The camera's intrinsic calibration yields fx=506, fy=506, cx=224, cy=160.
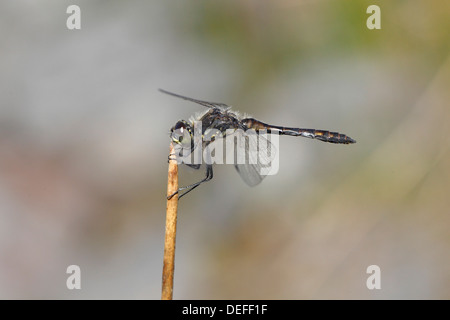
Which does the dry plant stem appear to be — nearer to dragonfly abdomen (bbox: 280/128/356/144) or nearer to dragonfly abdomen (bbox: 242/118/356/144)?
dragonfly abdomen (bbox: 242/118/356/144)

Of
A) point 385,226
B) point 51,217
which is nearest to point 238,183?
point 385,226

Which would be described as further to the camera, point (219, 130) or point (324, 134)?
point (324, 134)

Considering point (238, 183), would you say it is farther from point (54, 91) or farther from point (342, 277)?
point (54, 91)

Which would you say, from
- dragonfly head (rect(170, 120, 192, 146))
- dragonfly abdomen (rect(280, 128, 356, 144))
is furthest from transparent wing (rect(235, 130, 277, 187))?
dragonfly head (rect(170, 120, 192, 146))

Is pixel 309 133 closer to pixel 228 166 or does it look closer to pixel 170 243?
pixel 228 166

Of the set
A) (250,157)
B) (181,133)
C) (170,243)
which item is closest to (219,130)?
(250,157)

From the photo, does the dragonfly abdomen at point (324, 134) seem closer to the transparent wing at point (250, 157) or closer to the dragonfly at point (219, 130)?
the dragonfly at point (219, 130)
